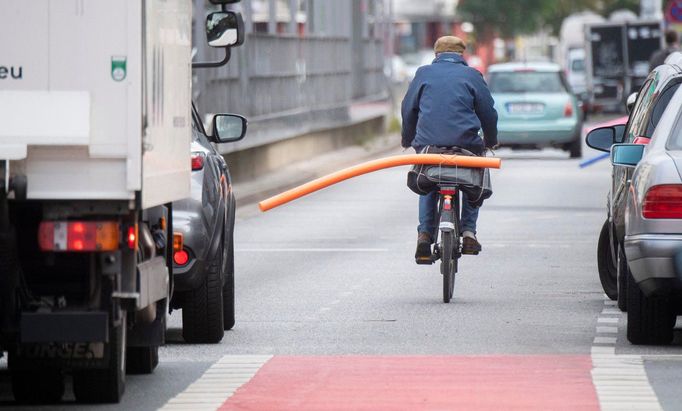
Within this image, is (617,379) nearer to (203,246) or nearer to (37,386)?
(203,246)

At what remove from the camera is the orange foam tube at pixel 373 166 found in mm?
12273

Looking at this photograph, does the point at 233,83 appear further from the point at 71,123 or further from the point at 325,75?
the point at 71,123

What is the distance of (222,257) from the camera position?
38.0 feet

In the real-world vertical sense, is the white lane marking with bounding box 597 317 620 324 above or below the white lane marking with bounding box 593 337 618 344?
below

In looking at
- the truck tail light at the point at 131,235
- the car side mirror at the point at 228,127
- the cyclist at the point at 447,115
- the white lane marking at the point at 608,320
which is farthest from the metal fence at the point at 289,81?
the truck tail light at the point at 131,235

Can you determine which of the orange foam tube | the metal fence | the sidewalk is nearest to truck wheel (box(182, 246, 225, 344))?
the orange foam tube

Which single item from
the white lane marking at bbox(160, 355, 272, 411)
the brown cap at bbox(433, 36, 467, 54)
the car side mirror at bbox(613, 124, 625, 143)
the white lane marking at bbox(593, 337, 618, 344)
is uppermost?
the brown cap at bbox(433, 36, 467, 54)

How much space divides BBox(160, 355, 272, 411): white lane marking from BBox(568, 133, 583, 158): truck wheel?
2700 centimetres

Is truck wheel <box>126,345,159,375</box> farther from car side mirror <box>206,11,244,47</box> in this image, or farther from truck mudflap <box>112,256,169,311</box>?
car side mirror <box>206,11,244,47</box>

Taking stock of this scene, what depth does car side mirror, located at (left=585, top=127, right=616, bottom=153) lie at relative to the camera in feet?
43.6

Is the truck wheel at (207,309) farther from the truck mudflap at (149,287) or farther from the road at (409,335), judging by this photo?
the truck mudflap at (149,287)

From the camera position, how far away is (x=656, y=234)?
10586 mm

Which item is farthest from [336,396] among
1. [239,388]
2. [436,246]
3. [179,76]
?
[436,246]

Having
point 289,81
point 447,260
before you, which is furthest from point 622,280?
point 289,81
